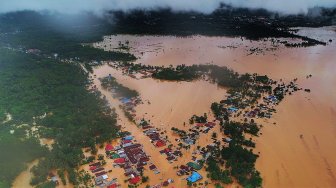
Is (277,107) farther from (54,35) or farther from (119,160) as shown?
(54,35)

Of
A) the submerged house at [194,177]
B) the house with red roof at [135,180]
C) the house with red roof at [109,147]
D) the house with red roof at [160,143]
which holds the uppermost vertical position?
the house with red roof at [160,143]

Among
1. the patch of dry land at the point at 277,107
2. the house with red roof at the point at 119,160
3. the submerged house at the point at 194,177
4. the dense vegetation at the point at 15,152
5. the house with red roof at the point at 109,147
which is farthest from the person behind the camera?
the house with red roof at the point at 109,147

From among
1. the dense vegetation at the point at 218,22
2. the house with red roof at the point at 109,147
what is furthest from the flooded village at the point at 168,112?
the dense vegetation at the point at 218,22

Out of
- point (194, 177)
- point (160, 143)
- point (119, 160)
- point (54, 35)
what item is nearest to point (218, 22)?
point (54, 35)

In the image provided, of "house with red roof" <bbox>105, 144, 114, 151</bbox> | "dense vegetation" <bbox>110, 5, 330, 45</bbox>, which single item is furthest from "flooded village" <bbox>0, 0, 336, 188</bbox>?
"dense vegetation" <bbox>110, 5, 330, 45</bbox>

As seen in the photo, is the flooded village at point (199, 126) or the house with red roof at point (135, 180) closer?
the house with red roof at point (135, 180)

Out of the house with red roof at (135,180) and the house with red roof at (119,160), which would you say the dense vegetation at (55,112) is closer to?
the house with red roof at (119,160)

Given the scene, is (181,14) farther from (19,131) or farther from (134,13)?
(19,131)

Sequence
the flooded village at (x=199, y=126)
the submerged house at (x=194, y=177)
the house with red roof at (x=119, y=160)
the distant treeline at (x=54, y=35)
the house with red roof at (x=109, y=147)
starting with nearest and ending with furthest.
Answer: the submerged house at (x=194, y=177) → the flooded village at (x=199, y=126) → the house with red roof at (x=119, y=160) → the house with red roof at (x=109, y=147) → the distant treeline at (x=54, y=35)
